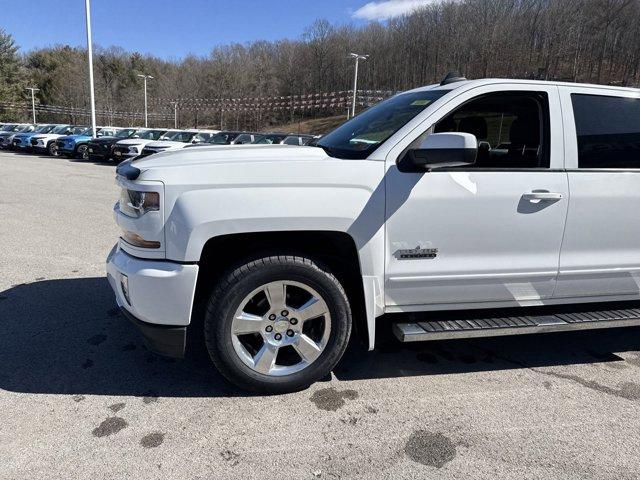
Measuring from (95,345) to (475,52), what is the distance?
75.8 m

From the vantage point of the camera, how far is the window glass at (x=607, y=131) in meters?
3.08

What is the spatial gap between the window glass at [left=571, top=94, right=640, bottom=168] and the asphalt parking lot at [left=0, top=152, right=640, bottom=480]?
149 cm

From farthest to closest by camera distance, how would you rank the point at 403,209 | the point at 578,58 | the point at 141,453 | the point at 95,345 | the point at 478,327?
1. the point at 578,58
2. the point at 95,345
3. the point at 478,327
4. the point at 403,209
5. the point at 141,453

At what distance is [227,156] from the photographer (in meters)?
2.79

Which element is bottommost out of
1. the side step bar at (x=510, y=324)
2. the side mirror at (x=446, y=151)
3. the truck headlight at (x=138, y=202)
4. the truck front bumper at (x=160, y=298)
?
the side step bar at (x=510, y=324)

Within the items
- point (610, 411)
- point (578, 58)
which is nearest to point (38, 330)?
point (610, 411)

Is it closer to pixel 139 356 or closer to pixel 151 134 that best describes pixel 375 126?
pixel 139 356

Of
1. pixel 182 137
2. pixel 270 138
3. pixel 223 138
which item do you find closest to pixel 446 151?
pixel 270 138

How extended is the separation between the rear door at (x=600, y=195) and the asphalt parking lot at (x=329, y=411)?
28.4 inches

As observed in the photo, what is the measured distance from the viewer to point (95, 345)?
3.45 metres

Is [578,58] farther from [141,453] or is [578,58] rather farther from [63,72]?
[63,72]

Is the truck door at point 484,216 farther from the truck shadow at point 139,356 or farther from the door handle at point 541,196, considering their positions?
the truck shadow at point 139,356

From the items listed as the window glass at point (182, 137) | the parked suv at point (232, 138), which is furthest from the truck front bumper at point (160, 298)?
the window glass at point (182, 137)

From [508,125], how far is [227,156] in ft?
6.36
